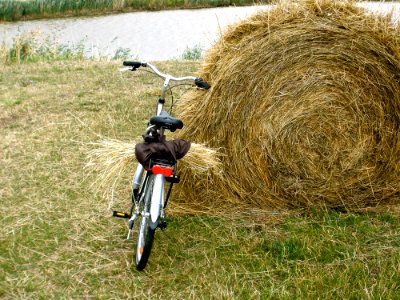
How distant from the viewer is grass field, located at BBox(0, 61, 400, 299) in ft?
11.2

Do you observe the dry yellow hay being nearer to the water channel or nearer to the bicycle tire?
the bicycle tire

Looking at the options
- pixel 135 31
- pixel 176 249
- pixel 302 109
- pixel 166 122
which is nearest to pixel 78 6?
pixel 135 31

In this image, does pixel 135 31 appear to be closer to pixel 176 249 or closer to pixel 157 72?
pixel 157 72

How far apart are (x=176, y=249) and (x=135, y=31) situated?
502 inches

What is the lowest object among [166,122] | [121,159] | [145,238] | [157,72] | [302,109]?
[145,238]

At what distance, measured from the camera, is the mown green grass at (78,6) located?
17.4 m

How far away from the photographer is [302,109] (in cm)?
441

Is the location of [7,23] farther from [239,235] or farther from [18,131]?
[239,235]

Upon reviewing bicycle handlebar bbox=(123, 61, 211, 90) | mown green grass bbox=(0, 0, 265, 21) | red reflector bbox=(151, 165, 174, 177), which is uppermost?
bicycle handlebar bbox=(123, 61, 211, 90)

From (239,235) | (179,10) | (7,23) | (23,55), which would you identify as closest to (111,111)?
(239,235)

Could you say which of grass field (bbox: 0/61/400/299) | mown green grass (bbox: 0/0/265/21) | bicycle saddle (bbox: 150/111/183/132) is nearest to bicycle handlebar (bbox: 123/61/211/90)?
bicycle saddle (bbox: 150/111/183/132)

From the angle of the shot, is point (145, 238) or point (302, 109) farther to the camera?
point (302, 109)

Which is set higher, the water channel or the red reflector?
the red reflector

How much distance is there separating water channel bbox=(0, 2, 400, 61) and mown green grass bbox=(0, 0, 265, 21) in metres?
0.48
